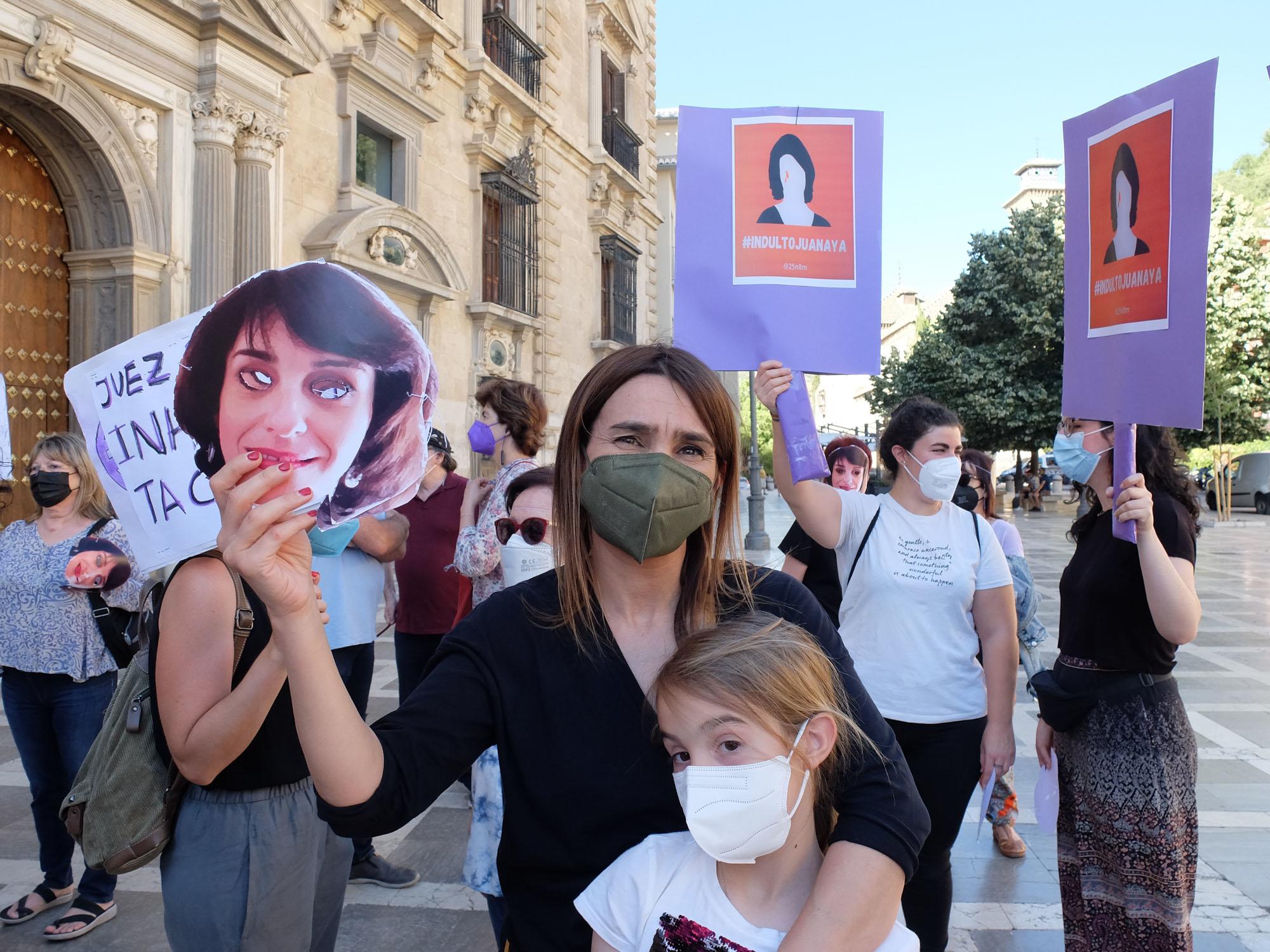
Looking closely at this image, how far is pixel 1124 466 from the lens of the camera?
9.07ft

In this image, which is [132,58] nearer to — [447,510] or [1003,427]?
[447,510]

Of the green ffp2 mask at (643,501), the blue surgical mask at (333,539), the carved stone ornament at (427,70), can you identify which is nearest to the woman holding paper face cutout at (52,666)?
the blue surgical mask at (333,539)

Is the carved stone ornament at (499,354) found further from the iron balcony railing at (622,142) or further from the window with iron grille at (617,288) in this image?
the iron balcony railing at (622,142)

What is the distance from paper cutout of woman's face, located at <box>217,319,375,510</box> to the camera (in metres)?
1.46

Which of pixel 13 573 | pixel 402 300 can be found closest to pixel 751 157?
pixel 13 573

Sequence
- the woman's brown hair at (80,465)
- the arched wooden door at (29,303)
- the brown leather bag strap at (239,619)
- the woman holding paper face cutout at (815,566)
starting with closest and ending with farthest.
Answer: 1. the brown leather bag strap at (239,619)
2. the woman's brown hair at (80,465)
3. the woman holding paper face cutout at (815,566)
4. the arched wooden door at (29,303)

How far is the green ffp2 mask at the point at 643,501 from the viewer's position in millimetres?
1490

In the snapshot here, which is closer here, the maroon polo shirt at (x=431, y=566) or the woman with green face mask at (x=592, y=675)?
the woman with green face mask at (x=592, y=675)

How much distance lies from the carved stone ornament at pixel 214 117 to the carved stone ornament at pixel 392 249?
8.50 ft

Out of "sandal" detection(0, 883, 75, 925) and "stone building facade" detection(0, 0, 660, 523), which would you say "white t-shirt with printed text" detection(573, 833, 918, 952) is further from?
"stone building facade" detection(0, 0, 660, 523)

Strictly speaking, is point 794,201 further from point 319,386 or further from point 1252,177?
point 1252,177

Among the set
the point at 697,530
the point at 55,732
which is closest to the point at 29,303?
the point at 55,732

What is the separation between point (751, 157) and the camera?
287 centimetres

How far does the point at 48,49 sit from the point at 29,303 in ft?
7.67
